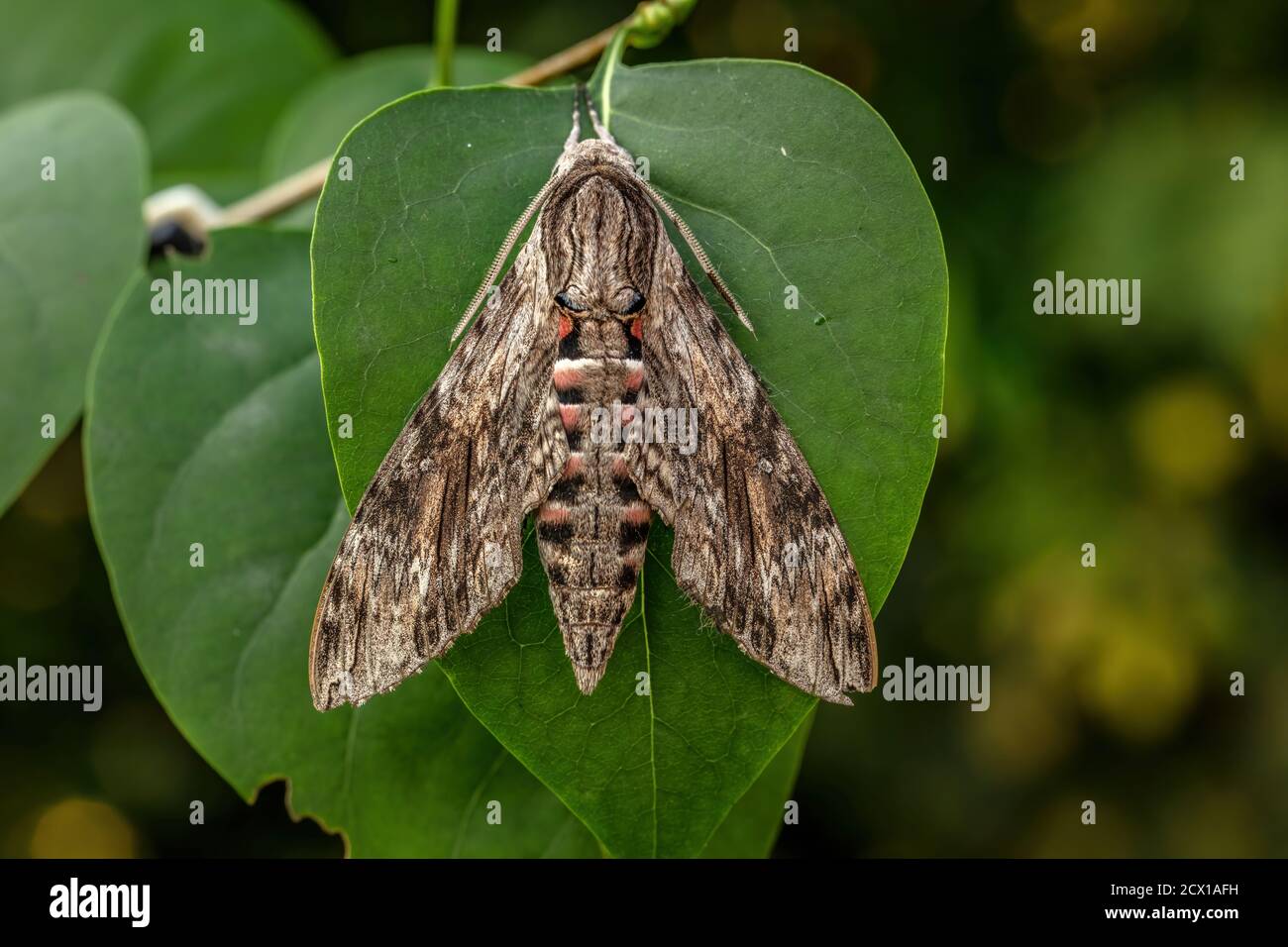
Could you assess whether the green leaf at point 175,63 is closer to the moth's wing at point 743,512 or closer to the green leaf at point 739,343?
the green leaf at point 739,343

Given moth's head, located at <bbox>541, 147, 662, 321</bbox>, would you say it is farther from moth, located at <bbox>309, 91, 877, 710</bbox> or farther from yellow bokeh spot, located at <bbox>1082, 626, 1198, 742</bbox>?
yellow bokeh spot, located at <bbox>1082, 626, 1198, 742</bbox>

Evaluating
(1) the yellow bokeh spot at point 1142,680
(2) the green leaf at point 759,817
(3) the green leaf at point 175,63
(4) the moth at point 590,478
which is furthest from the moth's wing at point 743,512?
(1) the yellow bokeh spot at point 1142,680

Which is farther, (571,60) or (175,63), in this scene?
(175,63)

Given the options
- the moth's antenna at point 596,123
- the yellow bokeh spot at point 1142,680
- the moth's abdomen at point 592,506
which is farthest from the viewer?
the yellow bokeh spot at point 1142,680

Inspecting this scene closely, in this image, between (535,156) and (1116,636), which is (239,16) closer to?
(535,156)

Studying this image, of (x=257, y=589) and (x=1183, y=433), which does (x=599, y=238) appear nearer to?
(x=257, y=589)

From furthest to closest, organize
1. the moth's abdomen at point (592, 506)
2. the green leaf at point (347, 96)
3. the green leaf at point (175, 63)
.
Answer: the green leaf at point (175, 63) → the green leaf at point (347, 96) → the moth's abdomen at point (592, 506)

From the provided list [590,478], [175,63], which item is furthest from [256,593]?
[175,63]
